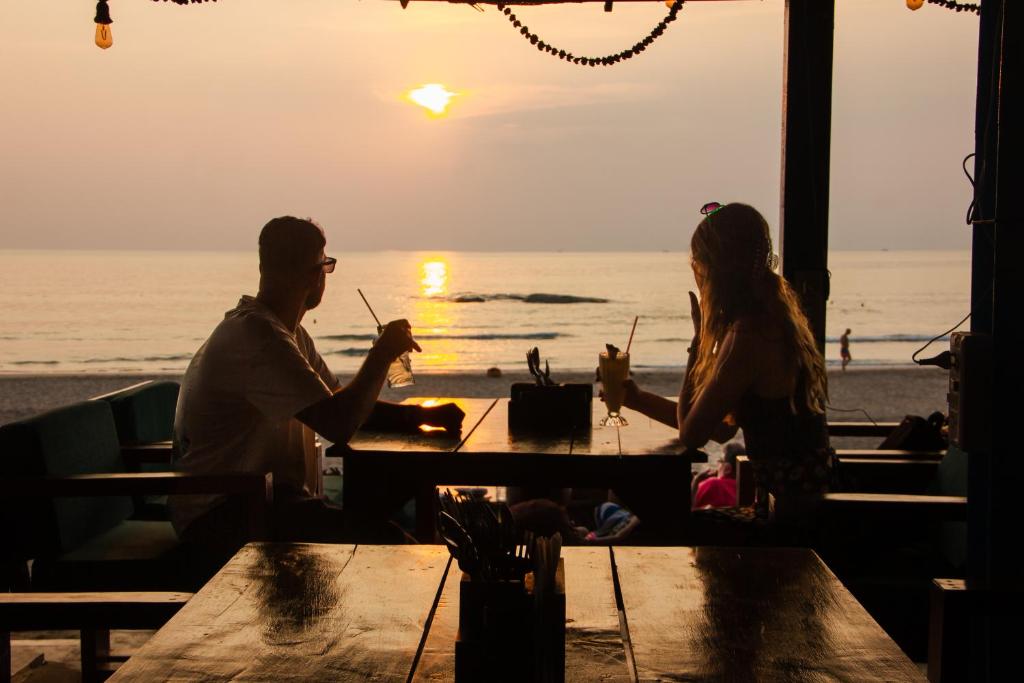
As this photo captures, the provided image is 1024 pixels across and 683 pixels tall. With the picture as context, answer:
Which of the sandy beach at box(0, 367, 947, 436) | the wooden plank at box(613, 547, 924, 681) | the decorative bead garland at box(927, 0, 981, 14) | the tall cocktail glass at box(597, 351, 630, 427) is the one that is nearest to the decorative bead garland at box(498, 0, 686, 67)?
the decorative bead garland at box(927, 0, 981, 14)

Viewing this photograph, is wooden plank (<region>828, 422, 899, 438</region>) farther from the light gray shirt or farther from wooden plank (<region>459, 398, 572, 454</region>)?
the light gray shirt

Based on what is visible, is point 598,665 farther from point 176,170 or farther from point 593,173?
point 593,173

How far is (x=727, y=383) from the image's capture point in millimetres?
2797

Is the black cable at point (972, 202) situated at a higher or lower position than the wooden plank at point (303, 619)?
higher

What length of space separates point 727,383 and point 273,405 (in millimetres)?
1188

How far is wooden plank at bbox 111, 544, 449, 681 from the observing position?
1351mm

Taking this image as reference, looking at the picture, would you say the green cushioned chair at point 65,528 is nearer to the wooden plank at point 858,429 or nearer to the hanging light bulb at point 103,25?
the hanging light bulb at point 103,25

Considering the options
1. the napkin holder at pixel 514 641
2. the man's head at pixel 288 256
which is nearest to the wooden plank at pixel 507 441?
Result: the man's head at pixel 288 256

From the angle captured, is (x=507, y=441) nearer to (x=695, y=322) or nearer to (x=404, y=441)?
(x=404, y=441)

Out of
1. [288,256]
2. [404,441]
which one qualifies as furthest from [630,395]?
[288,256]

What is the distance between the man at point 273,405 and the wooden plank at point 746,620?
3.80ft

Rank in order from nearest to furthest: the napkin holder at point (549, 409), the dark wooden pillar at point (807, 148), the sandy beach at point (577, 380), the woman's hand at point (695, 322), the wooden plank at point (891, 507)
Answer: the wooden plank at point (891, 507), the woman's hand at point (695, 322), the napkin holder at point (549, 409), the dark wooden pillar at point (807, 148), the sandy beach at point (577, 380)

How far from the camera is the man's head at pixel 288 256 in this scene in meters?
3.04

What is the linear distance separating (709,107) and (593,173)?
14.2 m
